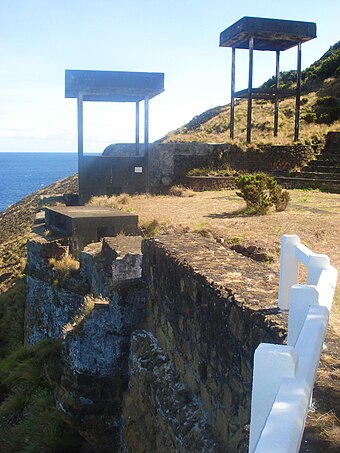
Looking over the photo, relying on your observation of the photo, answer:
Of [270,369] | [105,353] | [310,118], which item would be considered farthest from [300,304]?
[310,118]

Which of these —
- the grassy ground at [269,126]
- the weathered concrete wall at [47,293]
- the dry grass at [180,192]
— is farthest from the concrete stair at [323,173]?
the weathered concrete wall at [47,293]

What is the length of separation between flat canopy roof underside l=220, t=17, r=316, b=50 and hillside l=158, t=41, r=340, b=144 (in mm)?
3944

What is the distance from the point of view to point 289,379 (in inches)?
71.4

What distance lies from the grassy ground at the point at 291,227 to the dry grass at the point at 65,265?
166 cm

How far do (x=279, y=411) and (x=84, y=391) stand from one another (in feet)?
19.2

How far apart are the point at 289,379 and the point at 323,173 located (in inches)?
726

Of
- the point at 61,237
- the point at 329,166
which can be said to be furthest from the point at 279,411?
the point at 329,166

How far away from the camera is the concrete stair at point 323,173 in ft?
59.9

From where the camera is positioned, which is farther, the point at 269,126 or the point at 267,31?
the point at 269,126

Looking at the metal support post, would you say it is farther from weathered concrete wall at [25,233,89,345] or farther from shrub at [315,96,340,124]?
shrub at [315,96,340,124]

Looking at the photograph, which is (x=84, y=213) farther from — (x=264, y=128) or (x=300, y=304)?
(x=264, y=128)

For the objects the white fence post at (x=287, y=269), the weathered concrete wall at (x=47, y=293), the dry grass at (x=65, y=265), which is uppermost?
the white fence post at (x=287, y=269)

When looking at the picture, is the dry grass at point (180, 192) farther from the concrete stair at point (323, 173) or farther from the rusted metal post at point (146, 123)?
the concrete stair at point (323, 173)

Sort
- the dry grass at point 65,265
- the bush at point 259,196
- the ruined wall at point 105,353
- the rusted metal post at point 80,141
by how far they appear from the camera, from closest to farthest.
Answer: the ruined wall at point 105,353 < the dry grass at point 65,265 < the bush at point 259,196 < the rusted metal post at point 80,141
